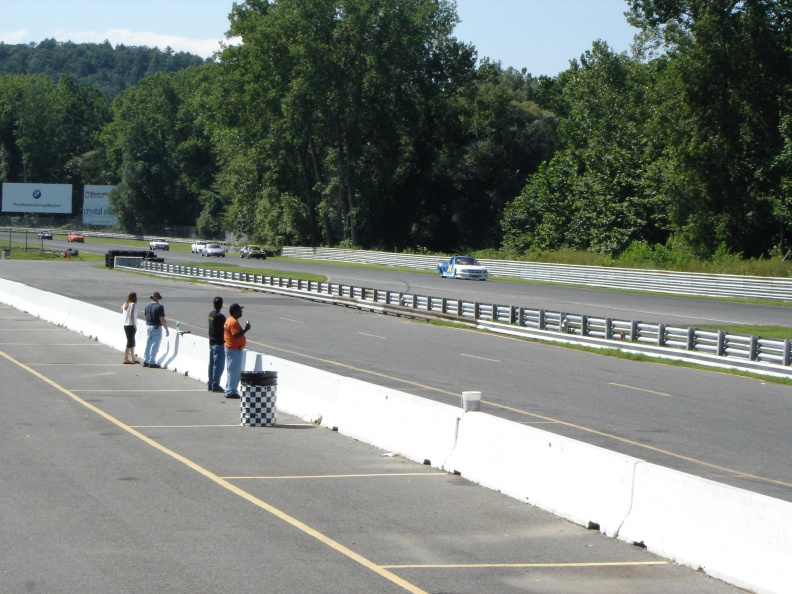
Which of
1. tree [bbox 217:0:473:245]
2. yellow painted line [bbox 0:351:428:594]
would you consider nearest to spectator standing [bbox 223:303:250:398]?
yellow painted line [bbox 0:351:428:594]

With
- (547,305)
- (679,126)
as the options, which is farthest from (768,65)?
(547,305)

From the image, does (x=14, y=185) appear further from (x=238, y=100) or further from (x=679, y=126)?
(x=679, y=126)

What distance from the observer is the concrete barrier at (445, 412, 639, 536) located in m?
9.38

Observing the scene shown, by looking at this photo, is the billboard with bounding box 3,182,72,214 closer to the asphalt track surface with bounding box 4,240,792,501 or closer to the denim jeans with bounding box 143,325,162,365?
the asphalt track surface with bounding box 4,240,792,501

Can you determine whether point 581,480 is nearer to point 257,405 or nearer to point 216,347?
point 257,405

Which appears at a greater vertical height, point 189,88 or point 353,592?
point 189,88

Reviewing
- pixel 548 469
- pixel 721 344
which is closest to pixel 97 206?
pixel 721 344

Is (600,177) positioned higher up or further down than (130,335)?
higher up

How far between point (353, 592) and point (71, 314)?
27.0m

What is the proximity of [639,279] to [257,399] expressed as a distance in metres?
39.7

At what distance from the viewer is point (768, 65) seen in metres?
55.7

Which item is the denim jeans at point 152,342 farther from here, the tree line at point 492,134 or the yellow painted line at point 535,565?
the tree line at point 492,134

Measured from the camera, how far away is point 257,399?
15414mm

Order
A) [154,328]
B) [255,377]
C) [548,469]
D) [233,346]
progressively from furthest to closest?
[154,328] < [233,346] < [255,377] < [548,469]
